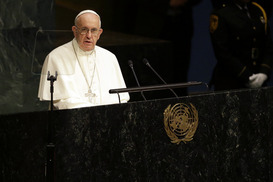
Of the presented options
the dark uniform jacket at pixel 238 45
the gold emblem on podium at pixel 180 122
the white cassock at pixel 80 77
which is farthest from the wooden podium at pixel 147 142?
the dark uniform jacket at pixel 238 45

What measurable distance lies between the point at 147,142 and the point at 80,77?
0.91m

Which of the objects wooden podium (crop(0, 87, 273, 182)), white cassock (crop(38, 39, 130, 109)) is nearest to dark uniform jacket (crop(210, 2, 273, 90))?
wooden podium (crop(0, 87, 273, 182))

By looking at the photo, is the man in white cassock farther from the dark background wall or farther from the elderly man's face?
the dark background wall

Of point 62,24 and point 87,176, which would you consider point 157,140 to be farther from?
point 62,24

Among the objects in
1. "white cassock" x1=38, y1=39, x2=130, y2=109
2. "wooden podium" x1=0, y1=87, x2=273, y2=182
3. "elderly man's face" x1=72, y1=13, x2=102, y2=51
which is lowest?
"wooden podium" x1=0, y1=87, x2=273, y2=182

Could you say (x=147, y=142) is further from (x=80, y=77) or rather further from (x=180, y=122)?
(x=80, y=77)

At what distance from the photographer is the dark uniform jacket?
23.5 feet

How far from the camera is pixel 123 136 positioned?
201 inches

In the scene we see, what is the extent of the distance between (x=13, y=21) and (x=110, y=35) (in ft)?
5.98

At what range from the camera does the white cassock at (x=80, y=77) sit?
17.9 ft

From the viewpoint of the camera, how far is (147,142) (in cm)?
520

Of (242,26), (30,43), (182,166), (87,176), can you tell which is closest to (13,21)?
(30,43)

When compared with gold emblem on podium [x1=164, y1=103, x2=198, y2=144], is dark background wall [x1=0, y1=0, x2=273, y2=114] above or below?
above

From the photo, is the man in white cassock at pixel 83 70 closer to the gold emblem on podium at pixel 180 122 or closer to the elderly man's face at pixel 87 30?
the elderly man's face at pixel 87 30
